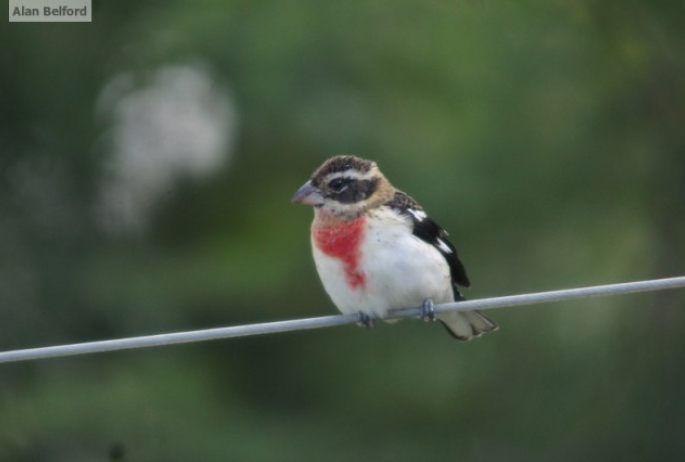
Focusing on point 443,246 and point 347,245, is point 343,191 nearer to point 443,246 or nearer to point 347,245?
point 347,245

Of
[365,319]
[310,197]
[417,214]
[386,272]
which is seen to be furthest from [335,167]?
[365,319]

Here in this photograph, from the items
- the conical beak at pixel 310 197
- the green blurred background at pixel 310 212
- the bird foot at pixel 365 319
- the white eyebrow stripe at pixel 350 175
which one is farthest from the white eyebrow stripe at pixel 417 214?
the green blurred background at pixel 310 212

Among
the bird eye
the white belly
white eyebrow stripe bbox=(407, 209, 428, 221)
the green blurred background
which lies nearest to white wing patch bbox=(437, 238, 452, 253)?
white eyebrow stripe bbox=(407, 209, 428, 221)

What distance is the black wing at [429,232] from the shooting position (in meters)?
6.34

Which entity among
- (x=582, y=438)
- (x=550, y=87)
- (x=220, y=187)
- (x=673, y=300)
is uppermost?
(x=550, y=87)

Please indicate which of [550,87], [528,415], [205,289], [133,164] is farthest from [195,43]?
[528,415]

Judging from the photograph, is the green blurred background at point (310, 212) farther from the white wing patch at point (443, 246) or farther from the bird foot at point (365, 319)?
the bird foot at point (365, 319)

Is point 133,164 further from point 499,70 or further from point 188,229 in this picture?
point 499,70

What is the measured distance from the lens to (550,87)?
10562 millimetres

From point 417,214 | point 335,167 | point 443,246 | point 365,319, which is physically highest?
point 335,167

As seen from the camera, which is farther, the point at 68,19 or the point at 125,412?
the point at 68,19

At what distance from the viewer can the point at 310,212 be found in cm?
1031

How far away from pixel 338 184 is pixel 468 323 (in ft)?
3.07

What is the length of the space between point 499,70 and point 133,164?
2.73 meters
